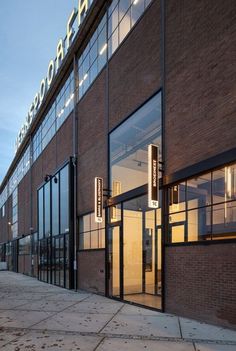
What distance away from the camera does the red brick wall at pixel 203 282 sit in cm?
908

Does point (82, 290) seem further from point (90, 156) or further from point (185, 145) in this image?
point (185, 145)

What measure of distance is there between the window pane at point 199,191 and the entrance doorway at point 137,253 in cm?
303

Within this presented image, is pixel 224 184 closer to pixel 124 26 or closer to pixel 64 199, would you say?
pixel 124 26

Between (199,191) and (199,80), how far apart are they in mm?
2998

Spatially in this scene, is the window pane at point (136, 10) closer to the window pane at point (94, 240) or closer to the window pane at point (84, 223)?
the window pane at point (94, 240)

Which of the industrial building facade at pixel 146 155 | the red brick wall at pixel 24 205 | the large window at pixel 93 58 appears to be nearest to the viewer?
the industrial building facade at pixel 146 155

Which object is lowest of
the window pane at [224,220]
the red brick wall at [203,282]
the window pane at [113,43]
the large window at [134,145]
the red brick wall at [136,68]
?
the red brick wall at [203,282]

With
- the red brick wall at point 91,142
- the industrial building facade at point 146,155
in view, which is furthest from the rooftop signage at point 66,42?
the red brick wall at point 91,142

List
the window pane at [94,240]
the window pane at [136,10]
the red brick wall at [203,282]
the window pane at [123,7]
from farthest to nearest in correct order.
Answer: the window pane at [94,240], the window pane at [123,7], the window pane at [136,10], the red brick wall at [203,282]

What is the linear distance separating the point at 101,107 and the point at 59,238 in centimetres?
891

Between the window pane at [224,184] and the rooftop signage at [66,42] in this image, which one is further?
the rooftop signage at [66,42]

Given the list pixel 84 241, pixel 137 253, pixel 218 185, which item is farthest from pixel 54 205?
pixel 218 185

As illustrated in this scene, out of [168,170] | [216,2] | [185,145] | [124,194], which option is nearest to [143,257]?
[124,194]

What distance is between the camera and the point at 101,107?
1781cm
